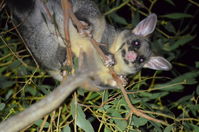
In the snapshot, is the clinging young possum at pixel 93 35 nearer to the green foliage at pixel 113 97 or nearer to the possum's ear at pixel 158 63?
the possum's ear at pixel 158 63

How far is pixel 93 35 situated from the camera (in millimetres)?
3035

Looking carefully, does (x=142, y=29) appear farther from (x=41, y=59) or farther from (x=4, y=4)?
(x=4, y=4)

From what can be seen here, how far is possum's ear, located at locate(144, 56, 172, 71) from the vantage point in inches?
123

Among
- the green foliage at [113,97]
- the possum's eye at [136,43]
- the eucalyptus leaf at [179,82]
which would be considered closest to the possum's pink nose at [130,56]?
the possum's eye at [136,43]

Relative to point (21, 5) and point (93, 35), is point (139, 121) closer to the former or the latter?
point (93, 35)

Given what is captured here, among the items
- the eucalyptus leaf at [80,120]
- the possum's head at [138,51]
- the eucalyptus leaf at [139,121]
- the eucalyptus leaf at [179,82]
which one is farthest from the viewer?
the possum's head at [138,51]

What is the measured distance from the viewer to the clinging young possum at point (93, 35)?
2988 millimetres

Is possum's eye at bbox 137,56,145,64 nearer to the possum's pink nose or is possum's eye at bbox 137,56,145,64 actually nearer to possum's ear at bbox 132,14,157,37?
the possum's pink nose

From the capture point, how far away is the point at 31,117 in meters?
0.95

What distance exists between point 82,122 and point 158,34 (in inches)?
81.5

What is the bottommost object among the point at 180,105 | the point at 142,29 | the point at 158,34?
the point at 180,105

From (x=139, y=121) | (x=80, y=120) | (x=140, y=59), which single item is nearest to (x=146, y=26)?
(x=140, y=59)

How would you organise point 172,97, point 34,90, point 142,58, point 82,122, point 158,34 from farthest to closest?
point 172,97, point 158,34, point 142,58, point 34,90, point 82,122

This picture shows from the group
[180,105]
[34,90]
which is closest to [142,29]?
[180,105]
